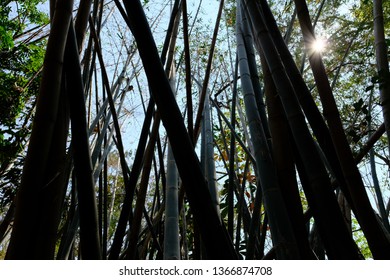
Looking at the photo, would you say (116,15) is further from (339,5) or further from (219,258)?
(219,258)

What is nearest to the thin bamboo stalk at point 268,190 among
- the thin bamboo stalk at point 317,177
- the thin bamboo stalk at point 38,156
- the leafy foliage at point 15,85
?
the thin bamboo stalk at point 317,177

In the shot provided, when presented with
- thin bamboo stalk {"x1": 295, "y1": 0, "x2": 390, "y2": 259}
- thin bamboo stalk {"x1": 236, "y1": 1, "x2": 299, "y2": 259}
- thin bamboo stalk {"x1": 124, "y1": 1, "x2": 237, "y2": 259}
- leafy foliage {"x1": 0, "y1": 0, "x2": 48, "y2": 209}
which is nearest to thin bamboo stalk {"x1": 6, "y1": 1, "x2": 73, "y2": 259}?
thin bamboo stalk {"x1": 124, "y1": 1, "x2": 237, "y2": 259}

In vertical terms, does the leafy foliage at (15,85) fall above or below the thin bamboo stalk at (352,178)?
above

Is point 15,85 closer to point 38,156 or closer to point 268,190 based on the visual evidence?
point 38,156

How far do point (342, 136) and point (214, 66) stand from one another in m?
4.04

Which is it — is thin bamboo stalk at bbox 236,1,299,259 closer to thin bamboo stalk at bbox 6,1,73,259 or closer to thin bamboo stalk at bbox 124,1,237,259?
thin bamboo stalk at bbox 124,1,237,259

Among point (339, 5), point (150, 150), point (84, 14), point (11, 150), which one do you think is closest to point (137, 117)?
point (11, 150)

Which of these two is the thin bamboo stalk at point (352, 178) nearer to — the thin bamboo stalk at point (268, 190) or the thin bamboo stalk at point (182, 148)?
the thin bamboo stalk at point (268, 190)

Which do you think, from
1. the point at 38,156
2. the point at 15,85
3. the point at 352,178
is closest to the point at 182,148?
the point at 38,156

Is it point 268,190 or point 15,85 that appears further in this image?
point 15,85

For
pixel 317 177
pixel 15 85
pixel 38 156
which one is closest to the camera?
pixel 38 156

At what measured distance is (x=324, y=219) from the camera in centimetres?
81

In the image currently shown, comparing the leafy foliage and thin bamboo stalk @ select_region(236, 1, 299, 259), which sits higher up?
the leafy foliage

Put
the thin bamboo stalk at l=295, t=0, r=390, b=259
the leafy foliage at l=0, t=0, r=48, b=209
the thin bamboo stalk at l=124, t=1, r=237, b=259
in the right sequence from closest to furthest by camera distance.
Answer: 1. the thin bamboo stalk at l=124, t=1, r=237, b=259
2. the thin bamboo stalk at l=295, t=0, r=390, b=259
3. the leafy foliage at l=0, t=0, r=48, b=209
